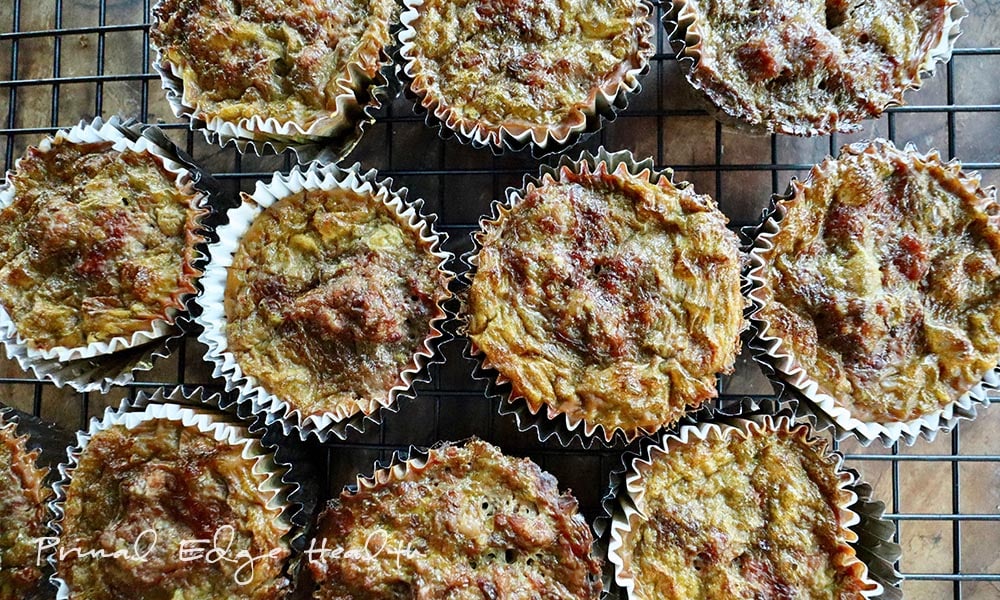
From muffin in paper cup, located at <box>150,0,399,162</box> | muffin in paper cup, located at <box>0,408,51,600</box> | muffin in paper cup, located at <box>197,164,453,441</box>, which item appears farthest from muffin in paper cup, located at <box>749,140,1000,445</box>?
muffin in paper cup, located at <box>0,408,51,600</box>

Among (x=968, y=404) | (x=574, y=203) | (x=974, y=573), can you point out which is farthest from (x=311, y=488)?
(x=974, y=573)

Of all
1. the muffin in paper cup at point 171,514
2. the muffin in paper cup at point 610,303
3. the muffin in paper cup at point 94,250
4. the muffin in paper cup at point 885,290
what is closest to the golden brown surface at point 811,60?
the muffin in paper cup at point 885,290

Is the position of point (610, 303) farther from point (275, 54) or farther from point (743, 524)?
point (275, 54)

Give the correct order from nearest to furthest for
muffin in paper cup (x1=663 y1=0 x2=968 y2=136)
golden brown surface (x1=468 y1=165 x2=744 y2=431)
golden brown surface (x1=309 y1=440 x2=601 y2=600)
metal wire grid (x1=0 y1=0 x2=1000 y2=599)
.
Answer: golden brown surface (x1=468 y1=165 x2=744 y2=431), golden brown surface (x1=309 y1=440 x2=601 y2=600), muffin in paper cup (x1=663 y1=0 x2=968 y2=136), metal wire grid (x1=0 y1=0 x2=1000 y2=599)

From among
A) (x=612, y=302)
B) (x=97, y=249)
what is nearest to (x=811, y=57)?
(x=612, y=302)

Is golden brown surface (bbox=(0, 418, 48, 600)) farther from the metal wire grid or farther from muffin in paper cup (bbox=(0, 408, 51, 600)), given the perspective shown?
the metal wire grid

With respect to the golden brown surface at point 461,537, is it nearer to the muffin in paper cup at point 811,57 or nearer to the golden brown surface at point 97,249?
the golden brown surface at point 97,249
